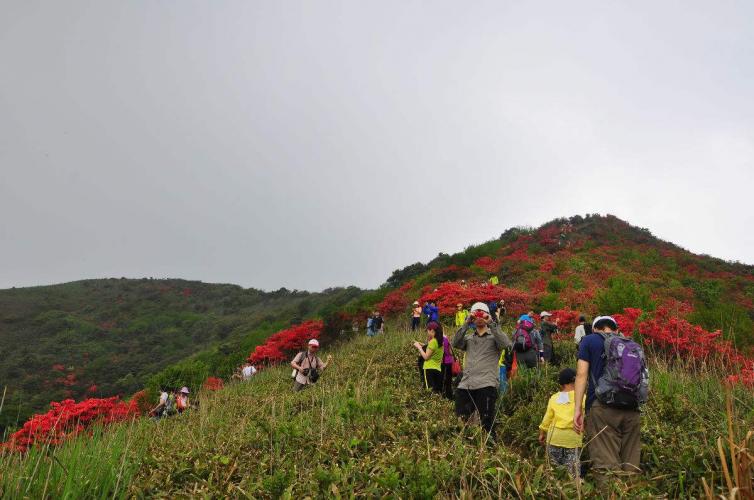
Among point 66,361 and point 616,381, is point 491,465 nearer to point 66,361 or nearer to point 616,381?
point 616,381

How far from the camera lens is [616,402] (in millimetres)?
3990

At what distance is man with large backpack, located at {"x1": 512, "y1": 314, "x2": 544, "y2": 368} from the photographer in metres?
8.42

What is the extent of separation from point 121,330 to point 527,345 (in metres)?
45.8

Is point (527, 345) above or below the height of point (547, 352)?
above

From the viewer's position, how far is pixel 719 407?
17.0 ft

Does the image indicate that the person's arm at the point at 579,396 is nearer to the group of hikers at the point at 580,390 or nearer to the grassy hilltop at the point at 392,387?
the group of hikers at the point at 580,390

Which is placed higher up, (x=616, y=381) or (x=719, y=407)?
(x=616, y=381)

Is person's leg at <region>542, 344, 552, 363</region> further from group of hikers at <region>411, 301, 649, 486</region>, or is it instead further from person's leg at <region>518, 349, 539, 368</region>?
group of hikers at <region>411, 301, 649, 486</region>

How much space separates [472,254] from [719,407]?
1022 inches

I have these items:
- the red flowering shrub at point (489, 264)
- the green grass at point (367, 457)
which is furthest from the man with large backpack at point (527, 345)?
the red flowering shrub at point (489, 264)

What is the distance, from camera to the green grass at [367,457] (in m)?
2.72

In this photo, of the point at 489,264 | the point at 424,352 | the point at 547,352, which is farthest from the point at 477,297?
the point at 489,264

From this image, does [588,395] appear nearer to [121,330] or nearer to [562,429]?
[562,429]

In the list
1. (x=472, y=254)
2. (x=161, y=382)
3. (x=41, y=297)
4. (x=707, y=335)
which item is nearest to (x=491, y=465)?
(x=707, y=335)
